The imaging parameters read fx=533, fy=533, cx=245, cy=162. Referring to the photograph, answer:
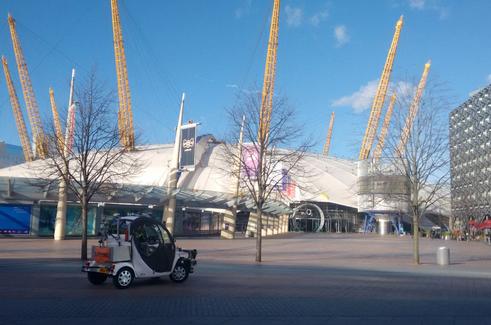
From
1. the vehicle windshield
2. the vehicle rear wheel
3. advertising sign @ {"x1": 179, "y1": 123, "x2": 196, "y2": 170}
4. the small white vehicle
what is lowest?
the vehicle rear wheel

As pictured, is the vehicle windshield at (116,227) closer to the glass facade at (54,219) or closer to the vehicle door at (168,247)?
the vehicle door at (168,247)

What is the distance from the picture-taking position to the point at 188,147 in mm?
51688

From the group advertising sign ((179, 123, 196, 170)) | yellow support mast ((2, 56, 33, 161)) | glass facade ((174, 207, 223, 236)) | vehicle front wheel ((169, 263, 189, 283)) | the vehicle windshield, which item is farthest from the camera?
yellow support mast ((2, 56, 33, 161))

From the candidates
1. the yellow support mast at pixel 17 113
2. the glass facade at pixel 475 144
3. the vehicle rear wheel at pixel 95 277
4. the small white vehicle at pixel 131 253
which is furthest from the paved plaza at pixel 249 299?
the yellow support mast at pixel 17 113

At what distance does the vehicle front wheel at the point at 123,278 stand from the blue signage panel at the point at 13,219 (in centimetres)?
3002

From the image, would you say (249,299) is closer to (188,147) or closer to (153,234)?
(153,234)

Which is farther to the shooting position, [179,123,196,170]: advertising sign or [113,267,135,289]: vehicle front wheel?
[179,123,196,170]: advertising sign

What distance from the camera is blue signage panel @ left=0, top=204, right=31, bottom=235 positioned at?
40438 millimetres

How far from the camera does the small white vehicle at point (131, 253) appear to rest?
14.2 meters

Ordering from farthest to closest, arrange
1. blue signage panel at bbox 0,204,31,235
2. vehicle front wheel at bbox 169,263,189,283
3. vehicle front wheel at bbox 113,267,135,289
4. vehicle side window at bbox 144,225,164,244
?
1. blue signage panel at bbox 0,204,31,235
2. vehicle front wheel at bbox 169,263,189,283
3. vehicle side window at bbox 144,225,164,244
4. vehicle front wheel at bbox 113,267,135,289

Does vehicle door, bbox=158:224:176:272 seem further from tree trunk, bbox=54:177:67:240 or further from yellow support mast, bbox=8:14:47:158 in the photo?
yellow support mast, bbox=8:14:47:158

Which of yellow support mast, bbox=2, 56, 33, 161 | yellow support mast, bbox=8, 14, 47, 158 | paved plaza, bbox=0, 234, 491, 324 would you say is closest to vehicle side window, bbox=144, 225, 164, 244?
paved plaza, bbox=0, 234, 491, 324

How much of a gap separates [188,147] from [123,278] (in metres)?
37.8

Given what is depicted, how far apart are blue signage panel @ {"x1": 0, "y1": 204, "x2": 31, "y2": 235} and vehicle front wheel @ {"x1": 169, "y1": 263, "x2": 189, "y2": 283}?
2936 centimetres
